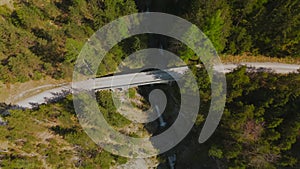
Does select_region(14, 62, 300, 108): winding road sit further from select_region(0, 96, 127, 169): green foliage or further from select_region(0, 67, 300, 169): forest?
select_region(0, 96, 127, 169): green foliage

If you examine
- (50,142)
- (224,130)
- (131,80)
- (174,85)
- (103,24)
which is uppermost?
(103,24)

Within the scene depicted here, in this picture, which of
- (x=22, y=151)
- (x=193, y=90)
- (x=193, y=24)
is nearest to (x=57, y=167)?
(x=22, y=151)

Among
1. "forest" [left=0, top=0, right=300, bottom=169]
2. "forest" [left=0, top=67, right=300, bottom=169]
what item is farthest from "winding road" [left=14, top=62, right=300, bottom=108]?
"forest" [left=0, top=67, right=300, bottom=169]

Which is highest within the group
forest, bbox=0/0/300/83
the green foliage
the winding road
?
forest, bbox=0/0/300/83

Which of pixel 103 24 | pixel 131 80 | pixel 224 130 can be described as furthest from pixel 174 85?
pixel 103 24

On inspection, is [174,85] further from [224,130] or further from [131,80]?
[224,130]

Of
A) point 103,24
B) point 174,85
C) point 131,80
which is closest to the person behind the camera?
point 174,85

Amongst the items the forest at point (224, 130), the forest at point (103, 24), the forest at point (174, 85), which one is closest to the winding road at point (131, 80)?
the forest at point (174, 85)
